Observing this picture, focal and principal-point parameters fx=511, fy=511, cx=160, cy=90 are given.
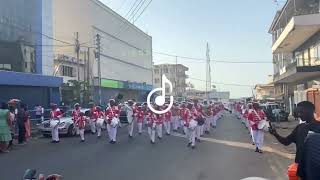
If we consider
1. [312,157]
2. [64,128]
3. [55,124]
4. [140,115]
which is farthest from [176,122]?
[312,157]

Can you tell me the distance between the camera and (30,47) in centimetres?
3888

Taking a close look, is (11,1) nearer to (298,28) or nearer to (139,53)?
(298,28)

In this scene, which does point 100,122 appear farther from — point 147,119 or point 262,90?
point 262,90

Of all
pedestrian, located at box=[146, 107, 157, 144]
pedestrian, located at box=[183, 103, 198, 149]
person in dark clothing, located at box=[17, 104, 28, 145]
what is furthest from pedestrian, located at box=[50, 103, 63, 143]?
pedestrian, located at box=[183, 103, 198, 149]

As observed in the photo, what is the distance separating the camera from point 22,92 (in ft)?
111

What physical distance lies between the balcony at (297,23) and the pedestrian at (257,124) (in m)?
14.6

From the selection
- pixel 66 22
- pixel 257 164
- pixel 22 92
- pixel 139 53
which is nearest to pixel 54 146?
pixel 257 164

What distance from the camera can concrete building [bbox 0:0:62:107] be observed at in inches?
1401

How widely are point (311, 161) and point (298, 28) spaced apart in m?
29.7

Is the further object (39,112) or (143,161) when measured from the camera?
(39,112)

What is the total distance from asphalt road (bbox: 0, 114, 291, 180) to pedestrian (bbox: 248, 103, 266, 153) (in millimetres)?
387

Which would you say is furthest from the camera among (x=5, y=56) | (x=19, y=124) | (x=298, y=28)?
(x=5, y=56)

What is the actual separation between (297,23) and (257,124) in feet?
51.1

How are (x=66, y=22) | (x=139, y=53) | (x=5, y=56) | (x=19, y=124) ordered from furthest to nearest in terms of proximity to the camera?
(x=139, y=53)
(x=66, y=22)
(x=5, y=56)
(x=19, y=124)
